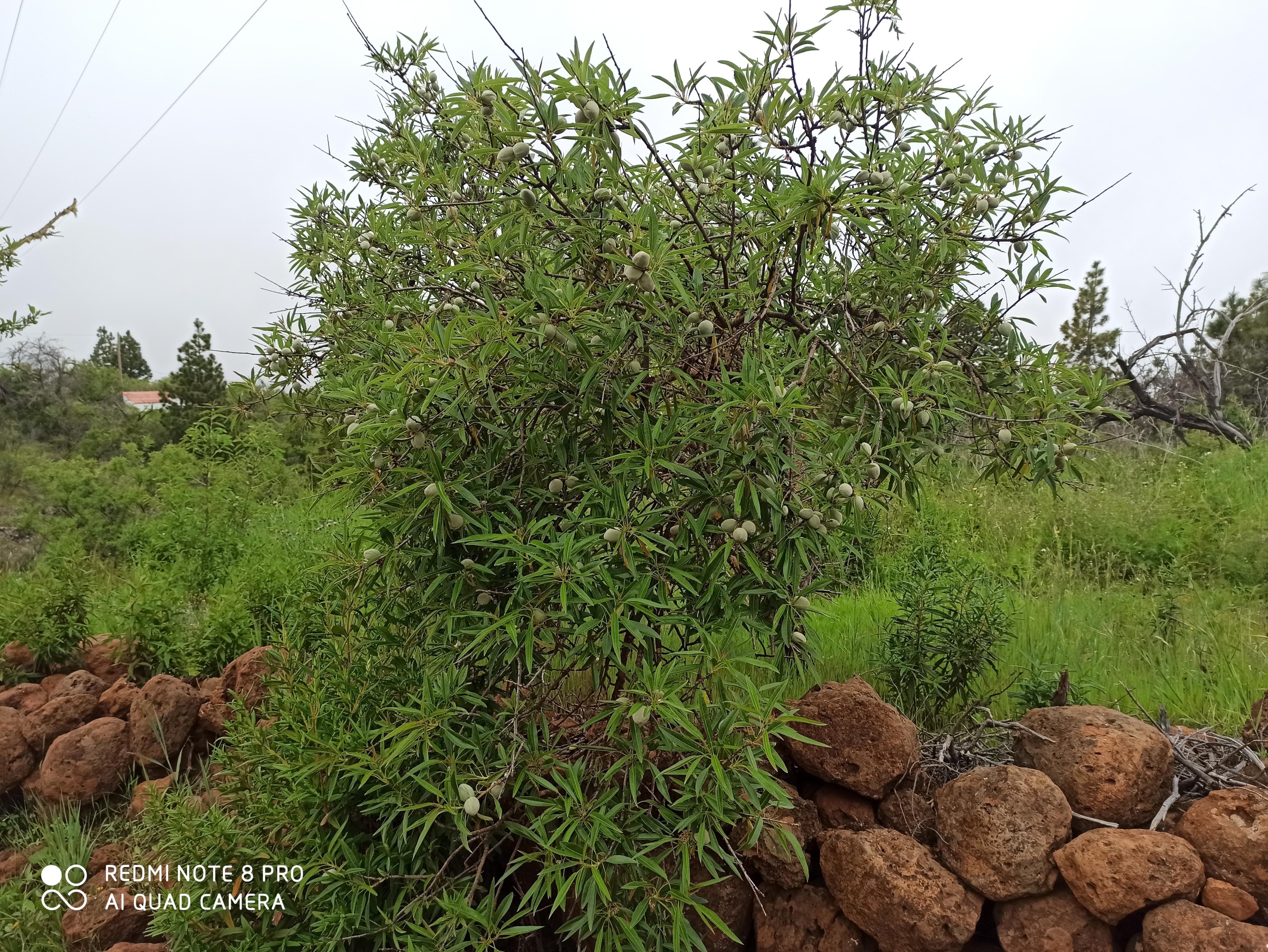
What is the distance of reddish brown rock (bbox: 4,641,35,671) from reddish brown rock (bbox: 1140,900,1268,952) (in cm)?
483

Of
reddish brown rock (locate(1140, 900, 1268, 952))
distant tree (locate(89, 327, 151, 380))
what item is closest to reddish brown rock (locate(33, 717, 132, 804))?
reddish brown rock (locate(1140, 900, 1268, 952))

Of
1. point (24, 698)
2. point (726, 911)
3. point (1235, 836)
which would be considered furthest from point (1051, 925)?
point (24, 698)

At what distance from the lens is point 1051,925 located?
1.88 metres

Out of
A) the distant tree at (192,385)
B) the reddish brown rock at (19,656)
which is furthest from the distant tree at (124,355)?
the reddish brown rock at (19,656)

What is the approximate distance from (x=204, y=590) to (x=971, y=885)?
4.00 metres

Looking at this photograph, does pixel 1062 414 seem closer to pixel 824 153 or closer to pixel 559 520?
pixel 824 153

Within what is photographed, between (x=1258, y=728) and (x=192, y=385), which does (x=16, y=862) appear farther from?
(x=192, y=385)

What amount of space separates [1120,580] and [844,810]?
118 inches

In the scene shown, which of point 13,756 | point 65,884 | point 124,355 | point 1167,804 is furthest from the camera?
point 124,355

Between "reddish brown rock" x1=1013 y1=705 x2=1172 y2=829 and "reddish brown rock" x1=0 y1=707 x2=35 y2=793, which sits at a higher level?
"reddish brown rock" x1=1013 y1=705 x2=1172 y2=829

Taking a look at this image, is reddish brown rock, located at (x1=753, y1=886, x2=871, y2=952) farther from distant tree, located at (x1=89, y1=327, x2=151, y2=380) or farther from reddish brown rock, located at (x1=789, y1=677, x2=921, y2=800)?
distant tree, located at (x1=89, y1=327, x2=151, y2=380)

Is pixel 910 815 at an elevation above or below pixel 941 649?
below

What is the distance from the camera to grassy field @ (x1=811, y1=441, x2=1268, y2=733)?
2.79 meters

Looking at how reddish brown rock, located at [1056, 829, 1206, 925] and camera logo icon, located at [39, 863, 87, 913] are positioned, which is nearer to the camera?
reddish brown rock, located at [1056, 829, 1206, 925]
